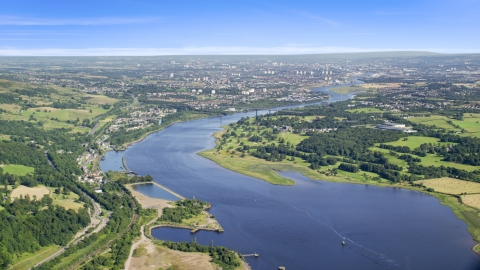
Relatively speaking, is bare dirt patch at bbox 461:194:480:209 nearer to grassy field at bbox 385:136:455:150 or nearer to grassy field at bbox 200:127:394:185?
grassy field at bbox 200:127:394:185

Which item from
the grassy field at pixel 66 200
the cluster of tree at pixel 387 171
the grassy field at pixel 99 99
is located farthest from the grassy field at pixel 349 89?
the grassy field at pixel 66 200

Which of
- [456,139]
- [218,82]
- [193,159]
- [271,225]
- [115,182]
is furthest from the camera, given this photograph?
[218,82]

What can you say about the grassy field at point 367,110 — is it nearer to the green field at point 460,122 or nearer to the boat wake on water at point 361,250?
the green field at point 460,122

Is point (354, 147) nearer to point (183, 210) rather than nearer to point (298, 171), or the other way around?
point (298, 171)

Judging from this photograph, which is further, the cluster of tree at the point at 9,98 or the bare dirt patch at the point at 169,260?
the cluster of tree at the point at 9,98

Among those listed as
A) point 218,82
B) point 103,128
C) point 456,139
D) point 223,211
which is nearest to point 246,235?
point 223,211

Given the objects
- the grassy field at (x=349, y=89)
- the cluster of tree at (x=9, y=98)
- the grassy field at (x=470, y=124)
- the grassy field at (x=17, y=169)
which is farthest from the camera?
the grassy field at (x=349, y=89)

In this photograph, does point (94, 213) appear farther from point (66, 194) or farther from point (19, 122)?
point (19, 122)
